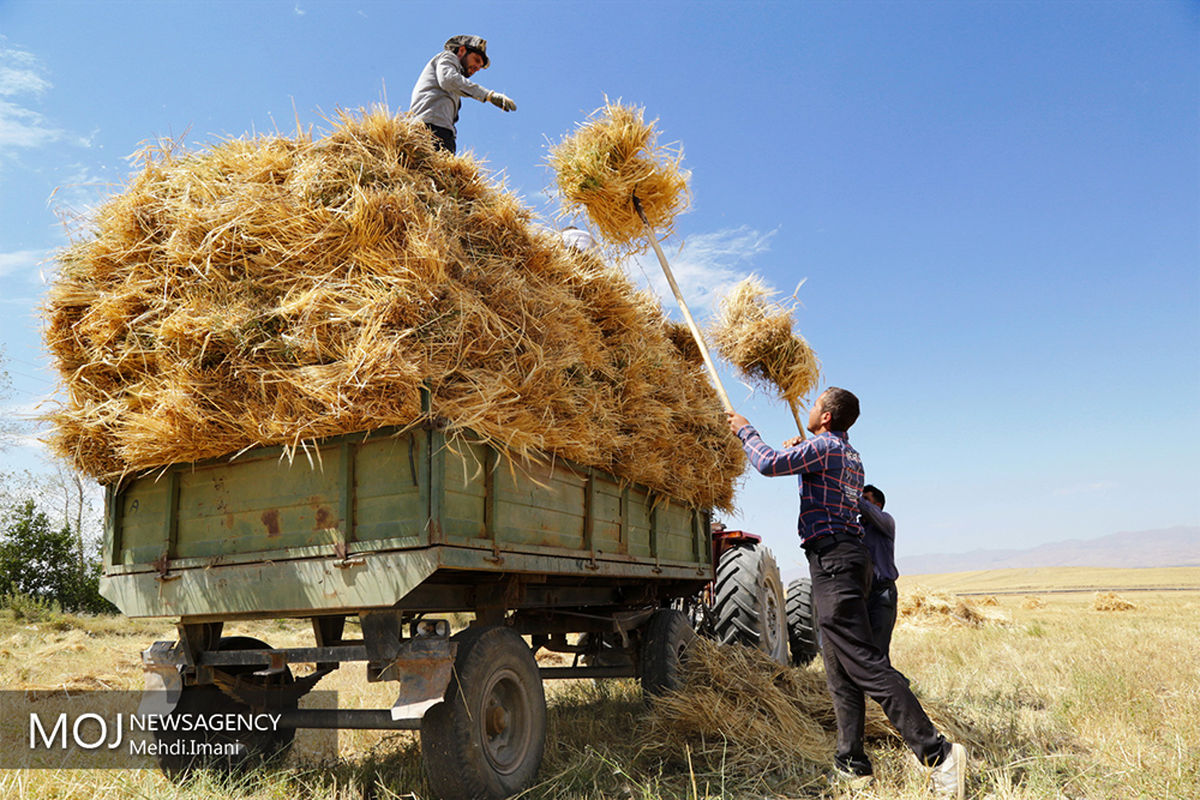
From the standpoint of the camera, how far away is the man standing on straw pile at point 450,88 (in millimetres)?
6457

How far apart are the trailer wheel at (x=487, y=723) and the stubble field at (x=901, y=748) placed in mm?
236

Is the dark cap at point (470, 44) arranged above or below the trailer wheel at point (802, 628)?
above

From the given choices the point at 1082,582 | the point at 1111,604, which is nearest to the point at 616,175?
the point at 1111,604

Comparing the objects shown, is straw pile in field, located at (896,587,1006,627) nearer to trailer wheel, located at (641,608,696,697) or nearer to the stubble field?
the stubble field

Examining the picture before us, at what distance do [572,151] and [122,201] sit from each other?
299 cm

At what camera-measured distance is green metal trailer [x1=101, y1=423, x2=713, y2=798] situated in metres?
3.71

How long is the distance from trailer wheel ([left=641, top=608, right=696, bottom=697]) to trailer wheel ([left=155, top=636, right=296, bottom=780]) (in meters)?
2.47

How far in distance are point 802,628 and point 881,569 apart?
427 centimetres

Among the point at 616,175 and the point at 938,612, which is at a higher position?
the point at 616,175

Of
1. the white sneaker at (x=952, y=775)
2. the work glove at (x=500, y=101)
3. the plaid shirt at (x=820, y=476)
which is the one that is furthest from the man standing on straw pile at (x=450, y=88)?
the white sneaker at (x=952, y=775)

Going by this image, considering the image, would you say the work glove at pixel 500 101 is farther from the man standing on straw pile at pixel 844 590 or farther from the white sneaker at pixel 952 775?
the white sneaker at pixel 952 775

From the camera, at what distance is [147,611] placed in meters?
4.28

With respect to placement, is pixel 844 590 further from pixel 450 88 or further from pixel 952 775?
pixel 450 88

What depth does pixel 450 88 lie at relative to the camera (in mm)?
6492
